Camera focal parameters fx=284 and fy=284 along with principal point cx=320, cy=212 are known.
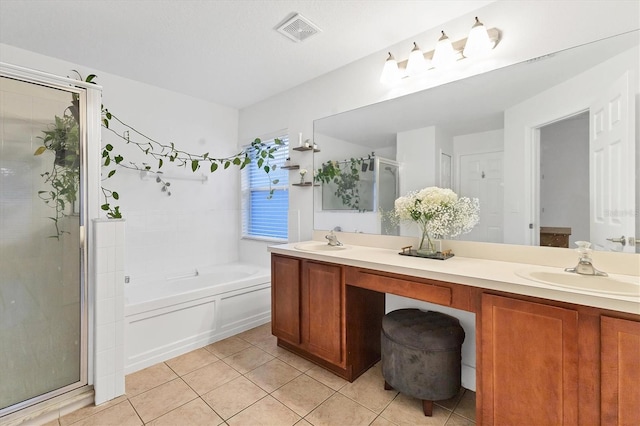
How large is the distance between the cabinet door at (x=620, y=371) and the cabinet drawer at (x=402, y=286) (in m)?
0.56

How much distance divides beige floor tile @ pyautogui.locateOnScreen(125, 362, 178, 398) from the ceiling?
2.54 m

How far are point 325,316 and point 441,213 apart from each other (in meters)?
1.07

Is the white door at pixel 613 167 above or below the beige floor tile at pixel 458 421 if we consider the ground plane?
above

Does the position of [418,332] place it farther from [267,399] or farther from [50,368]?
[50,368]

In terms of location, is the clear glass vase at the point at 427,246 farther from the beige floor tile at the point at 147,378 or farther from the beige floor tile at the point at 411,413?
the beige floor tile at the point at 147,378

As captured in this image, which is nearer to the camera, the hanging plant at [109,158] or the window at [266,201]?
the hanging plant at [109,158]

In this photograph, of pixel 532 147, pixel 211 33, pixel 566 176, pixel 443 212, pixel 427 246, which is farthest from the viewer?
pixel 211 33

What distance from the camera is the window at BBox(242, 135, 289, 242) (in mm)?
3400

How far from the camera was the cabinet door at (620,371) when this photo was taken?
3.29 ft

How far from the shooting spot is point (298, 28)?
81.6 inches

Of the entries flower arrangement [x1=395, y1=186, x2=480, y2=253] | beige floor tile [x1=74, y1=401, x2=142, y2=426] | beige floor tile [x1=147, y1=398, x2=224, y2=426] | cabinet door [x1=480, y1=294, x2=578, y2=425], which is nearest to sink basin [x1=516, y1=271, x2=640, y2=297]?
cabinet door [x1=480, y1=294, x2=578, y2=425]

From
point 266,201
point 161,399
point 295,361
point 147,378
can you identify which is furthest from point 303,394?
point 266,201

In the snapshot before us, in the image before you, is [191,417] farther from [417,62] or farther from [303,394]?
[417,62]

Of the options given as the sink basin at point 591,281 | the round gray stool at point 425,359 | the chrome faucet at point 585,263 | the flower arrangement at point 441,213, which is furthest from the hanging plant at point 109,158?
the chrome faucet at point 585,263
